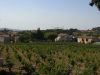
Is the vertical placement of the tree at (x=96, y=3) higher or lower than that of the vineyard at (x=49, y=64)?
higher

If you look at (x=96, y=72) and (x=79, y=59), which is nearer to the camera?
(x=96, y=72)

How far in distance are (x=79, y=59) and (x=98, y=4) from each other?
353 inches

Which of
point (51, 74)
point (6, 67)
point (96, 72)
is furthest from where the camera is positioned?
point (6, 67)

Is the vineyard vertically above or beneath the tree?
beneath

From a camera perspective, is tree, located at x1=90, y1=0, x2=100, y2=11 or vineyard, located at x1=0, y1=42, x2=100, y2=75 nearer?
vineyard, located at x1=0, y1=42, x2=100, y2=75

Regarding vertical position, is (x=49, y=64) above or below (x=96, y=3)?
below

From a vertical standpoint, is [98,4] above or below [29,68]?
above

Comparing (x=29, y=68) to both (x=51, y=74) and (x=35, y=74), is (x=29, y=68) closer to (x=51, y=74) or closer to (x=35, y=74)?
(x=35, y=74)

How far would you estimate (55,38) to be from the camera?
127 metres

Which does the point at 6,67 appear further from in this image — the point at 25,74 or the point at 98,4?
the point at 98,4

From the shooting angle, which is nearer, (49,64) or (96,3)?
(49,64)

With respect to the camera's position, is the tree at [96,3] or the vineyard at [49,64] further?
the tree at [96,3]

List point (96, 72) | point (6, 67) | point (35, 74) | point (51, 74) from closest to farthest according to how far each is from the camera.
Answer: point (51, 74), point (35, 74), point (96, 72), point (6, 67)

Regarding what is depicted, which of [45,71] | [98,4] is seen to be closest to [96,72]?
[45,71]
